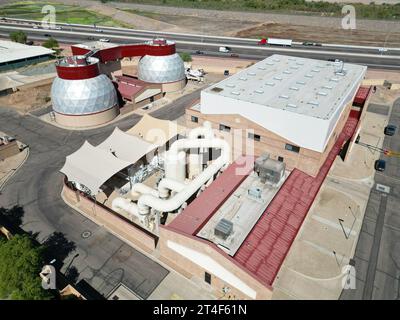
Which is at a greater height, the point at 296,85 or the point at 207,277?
the point at 296,85

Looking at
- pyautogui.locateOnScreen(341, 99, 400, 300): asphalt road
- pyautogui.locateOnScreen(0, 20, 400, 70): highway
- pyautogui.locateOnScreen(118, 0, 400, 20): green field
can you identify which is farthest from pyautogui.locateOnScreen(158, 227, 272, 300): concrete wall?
pyautogui.locateOnScreen(118, 0, 400, 20): green field

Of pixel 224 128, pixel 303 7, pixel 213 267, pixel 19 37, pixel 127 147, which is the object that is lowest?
pixel 213 267

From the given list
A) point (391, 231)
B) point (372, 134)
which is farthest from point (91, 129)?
point (372, 134)

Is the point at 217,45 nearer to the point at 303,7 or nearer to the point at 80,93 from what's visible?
the point at 80,93

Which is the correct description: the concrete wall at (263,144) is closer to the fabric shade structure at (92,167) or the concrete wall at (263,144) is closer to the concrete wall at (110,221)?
the fabric shade structure at (92,167)

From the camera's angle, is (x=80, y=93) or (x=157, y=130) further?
(x=80, y=93)

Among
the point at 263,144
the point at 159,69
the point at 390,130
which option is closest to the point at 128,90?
the point at 159,69

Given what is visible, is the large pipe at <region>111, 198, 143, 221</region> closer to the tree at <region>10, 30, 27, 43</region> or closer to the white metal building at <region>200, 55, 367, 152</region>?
the white metal building at <region>200, 55, 367, 152</region>
